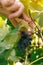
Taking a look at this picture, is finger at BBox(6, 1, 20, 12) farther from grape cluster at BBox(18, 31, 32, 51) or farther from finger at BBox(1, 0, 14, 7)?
grape cluster at BBox(18, 31, 32, 51)

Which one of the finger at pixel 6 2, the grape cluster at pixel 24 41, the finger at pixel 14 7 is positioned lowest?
the grape cluster at pixel 24 41

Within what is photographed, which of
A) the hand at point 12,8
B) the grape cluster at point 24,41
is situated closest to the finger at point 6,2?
the hand at point 12,8

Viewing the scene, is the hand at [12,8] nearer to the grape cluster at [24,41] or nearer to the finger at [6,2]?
the finger at [6,2]

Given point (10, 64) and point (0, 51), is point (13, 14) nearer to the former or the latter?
point (0, 51)

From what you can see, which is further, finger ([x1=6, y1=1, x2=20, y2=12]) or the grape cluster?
the grape cluster

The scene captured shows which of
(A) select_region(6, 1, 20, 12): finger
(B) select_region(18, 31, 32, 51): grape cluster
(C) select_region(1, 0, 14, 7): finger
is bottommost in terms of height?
(B) select_region(18, 31, 32, 51): grape cluster

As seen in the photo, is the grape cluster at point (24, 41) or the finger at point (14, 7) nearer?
the finger at point (14, 7)

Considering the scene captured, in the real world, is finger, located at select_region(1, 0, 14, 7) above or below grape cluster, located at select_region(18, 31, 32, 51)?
above

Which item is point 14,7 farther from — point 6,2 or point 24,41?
point 24,41

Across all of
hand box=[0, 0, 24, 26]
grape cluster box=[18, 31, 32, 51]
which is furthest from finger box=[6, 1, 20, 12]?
grape cluster box=[18, 31, 32, 51]

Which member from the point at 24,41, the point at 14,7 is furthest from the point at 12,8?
the point at 24,41

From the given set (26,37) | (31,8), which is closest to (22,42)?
(26,37)
